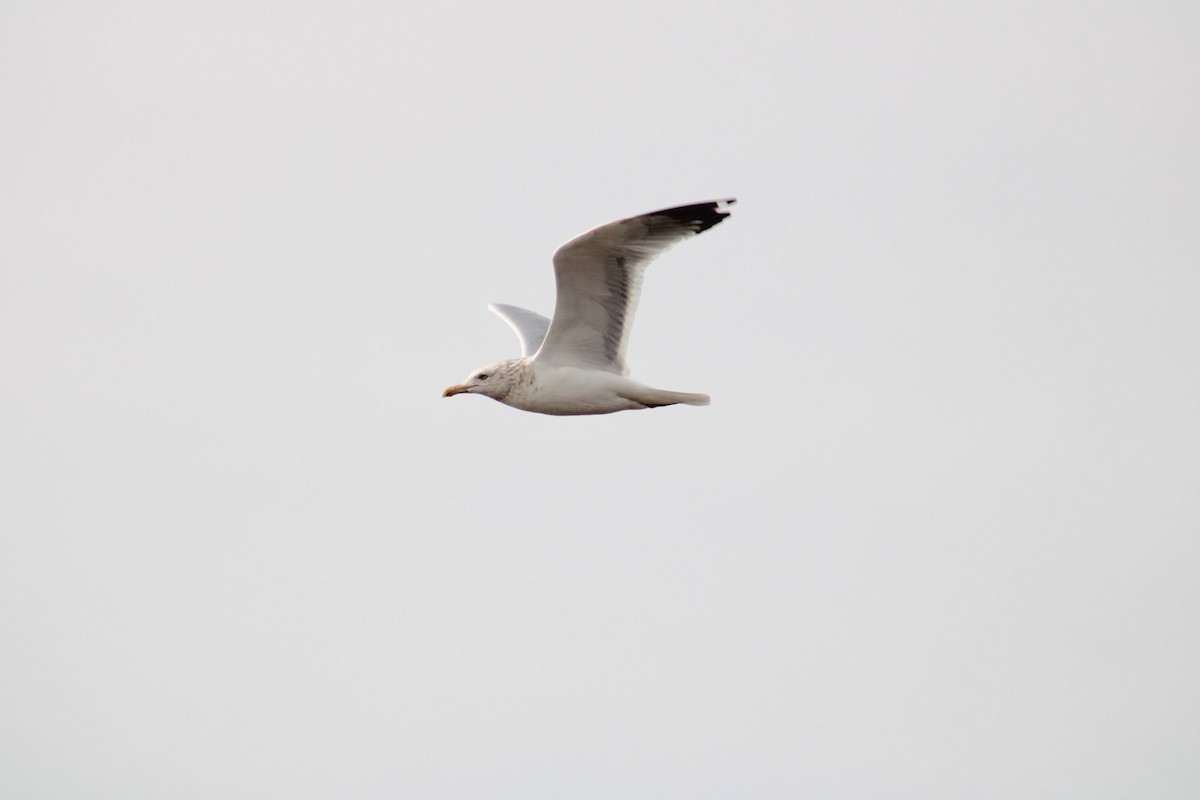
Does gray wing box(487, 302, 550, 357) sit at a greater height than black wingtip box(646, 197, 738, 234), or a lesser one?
lesser

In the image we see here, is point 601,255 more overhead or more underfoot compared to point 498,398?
more overhead

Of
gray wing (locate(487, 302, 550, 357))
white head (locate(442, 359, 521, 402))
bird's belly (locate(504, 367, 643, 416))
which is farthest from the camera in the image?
gray wing (locate(487, 302, 550, 357))

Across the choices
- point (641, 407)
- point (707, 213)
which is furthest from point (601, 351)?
point (707, 213)

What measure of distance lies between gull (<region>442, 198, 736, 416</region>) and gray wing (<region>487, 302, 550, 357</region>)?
4.74ft

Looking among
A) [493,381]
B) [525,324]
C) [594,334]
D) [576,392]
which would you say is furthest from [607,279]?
[525,324]

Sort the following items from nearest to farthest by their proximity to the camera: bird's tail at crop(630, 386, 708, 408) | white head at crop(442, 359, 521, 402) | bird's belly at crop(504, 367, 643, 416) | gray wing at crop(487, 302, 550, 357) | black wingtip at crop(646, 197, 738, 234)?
1. black wingtip at crop(646, 197, 738, 234)
2. bird's tail at crop(630, 386, 708, 408)
3. bird's belly at crop(504, 367, 643, 416)
4. white head at crop(442, 359, 521, 402)
5. gray wing at crop(487, 302, 550, 357)

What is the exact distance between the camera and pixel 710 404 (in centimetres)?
1386

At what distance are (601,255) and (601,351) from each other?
1020mm

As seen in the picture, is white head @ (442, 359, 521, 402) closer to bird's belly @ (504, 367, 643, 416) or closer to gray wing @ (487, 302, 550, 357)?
bird's belly @ (504, 367, 643, 416)

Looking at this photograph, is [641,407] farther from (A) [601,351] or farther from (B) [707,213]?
(B) [707,213]

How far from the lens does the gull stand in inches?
522

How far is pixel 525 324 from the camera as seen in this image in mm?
17156

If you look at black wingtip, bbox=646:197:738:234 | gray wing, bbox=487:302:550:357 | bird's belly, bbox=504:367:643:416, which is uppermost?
black wingtip, bbox=646:197:738:234

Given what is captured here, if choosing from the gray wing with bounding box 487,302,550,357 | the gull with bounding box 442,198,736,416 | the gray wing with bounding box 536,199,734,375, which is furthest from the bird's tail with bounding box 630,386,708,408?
the gray wing with bounding box 487,302,550,357
